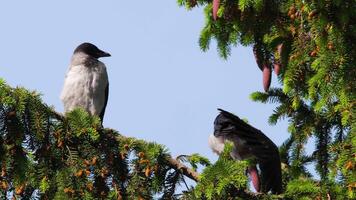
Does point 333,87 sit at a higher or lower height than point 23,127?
higher

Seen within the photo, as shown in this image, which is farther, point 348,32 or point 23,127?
point 348,32

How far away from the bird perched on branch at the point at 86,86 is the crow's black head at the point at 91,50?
1.02 ft

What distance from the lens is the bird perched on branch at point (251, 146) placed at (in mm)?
6398

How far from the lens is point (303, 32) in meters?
5.39

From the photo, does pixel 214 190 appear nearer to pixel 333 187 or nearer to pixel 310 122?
pixel 333 187

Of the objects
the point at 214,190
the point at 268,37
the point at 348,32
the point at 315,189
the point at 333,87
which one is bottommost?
the point at 214,190

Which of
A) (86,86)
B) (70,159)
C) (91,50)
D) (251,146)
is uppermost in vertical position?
(91,50)

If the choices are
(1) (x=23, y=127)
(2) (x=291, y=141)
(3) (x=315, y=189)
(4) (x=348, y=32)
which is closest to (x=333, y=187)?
(3) (x=315, y=189)

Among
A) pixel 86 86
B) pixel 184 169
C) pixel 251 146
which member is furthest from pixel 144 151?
pixel 86 86

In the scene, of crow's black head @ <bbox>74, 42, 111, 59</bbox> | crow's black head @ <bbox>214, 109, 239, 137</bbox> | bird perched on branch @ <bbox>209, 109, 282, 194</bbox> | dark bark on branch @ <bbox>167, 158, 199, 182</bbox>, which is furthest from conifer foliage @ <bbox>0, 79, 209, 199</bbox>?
crow's black head @ <bbox>74, 42, 111, 59</bbox>

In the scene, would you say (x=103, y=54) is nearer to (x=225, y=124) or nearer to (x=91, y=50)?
(x=91, y=50)

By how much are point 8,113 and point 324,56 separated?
198 cm

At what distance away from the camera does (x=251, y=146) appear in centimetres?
658

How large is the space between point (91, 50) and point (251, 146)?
430 cm
